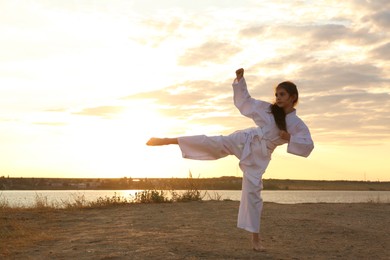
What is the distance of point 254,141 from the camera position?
24.7ft

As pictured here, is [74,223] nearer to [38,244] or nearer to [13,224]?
[13,224]

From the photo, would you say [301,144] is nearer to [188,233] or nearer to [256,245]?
[256,245]

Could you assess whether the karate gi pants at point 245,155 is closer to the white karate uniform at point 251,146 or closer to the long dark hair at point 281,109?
the white karate uniform at point 251,146

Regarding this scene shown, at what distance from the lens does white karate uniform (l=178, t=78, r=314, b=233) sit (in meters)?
7.45

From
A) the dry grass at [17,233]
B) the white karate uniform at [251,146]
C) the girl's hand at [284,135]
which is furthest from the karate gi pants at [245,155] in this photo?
the dry grass at [17,233]

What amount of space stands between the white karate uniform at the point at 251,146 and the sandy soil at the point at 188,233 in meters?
0.64

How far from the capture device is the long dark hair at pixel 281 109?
7.45 metres

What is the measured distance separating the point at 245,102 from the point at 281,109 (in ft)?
1.63

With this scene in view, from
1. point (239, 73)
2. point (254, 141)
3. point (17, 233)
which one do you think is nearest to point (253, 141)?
point (254, 141)

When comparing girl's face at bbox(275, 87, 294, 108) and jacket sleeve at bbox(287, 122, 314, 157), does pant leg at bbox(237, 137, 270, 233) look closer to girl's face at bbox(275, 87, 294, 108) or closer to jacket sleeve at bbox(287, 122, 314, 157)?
jacket sleeve at bbox(287, 122, 314, 157)

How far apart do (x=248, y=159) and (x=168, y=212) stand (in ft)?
15.5

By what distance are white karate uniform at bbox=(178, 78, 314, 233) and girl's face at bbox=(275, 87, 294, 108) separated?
14 cm

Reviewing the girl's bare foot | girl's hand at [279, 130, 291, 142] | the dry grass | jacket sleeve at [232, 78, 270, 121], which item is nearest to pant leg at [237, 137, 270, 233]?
the girl's bare foot

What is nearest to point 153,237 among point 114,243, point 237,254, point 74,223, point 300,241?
point 114,243
